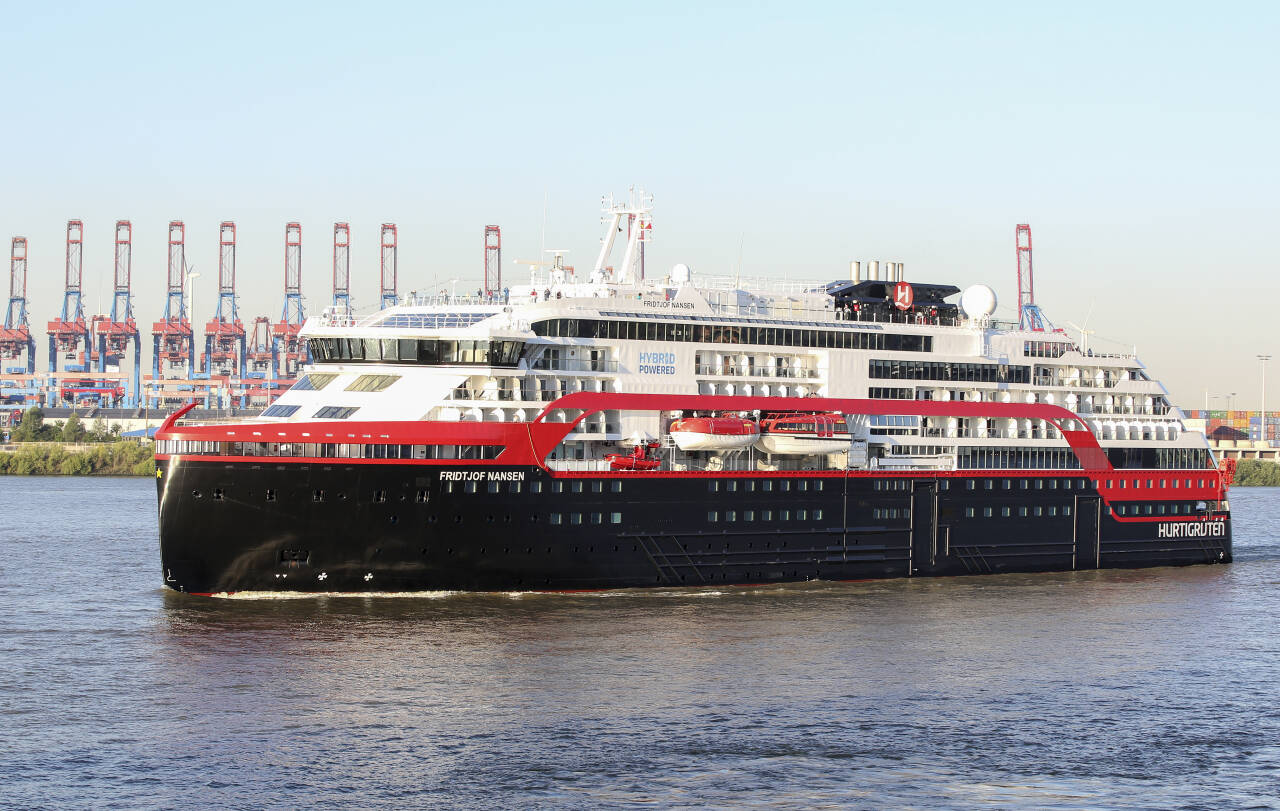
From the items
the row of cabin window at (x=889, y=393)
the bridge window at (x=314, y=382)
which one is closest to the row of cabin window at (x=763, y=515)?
the row of cabin window at (x=889, y=393)

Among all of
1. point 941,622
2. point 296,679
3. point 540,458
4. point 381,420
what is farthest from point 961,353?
point 296,679

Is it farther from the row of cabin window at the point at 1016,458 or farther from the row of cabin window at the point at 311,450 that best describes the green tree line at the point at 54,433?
the row of cabin window at the point at 1016,458

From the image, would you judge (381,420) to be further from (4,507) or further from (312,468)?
(4,507)

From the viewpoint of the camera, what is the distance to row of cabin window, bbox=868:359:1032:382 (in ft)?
165

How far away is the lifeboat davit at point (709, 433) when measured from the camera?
44656 mm

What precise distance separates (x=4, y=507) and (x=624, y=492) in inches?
2193

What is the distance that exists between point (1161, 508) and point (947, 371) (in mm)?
10867

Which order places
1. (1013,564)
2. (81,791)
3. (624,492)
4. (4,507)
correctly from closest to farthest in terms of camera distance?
1. (81,791)
2. (624,492)
3. (1013,564)
4. (4,507)

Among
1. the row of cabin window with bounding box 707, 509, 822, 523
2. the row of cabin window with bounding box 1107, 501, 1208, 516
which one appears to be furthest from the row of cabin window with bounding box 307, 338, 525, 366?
the row of cabin window with bounding box 1107, 501, 1208, 516

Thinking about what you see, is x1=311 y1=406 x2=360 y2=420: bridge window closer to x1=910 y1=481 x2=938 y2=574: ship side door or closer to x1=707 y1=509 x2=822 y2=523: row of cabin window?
x1=707 y1=509 x2=822 y2=523: row of cabin window

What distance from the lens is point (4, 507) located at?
84.8 metres

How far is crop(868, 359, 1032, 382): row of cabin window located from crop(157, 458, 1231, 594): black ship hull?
12.3 ft

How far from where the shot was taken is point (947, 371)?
51406 mm

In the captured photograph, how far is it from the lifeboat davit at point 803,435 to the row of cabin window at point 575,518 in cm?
633
